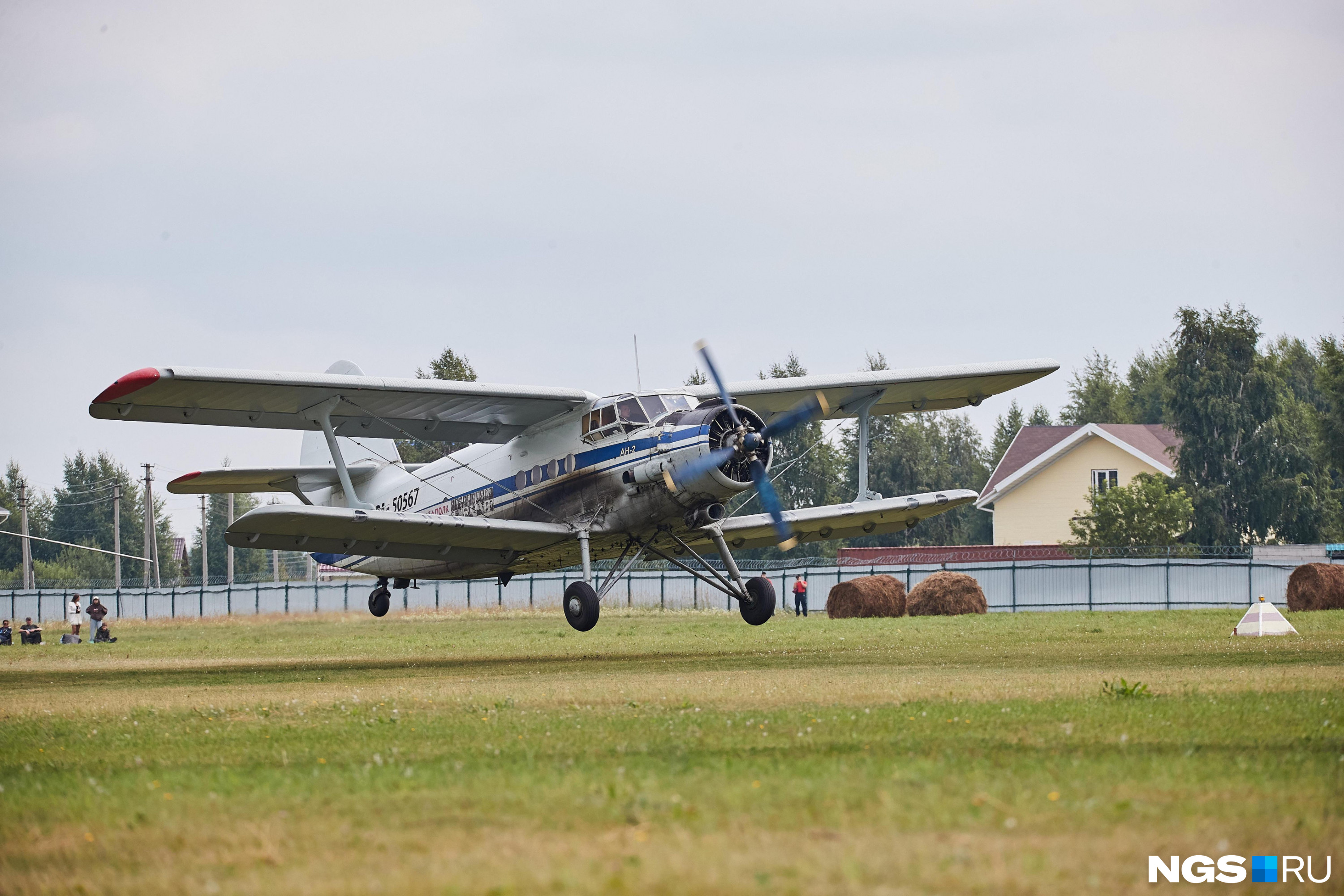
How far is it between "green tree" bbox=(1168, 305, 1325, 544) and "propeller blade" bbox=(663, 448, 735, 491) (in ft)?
190

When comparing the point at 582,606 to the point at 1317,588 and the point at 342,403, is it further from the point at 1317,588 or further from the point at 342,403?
the point at 1317,588

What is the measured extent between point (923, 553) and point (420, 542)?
44.7 m

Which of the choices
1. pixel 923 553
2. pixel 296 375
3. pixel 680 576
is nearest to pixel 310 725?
pixel 296 375

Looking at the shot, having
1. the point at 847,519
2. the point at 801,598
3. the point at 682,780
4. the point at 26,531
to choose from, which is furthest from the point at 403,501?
the point at 26,531

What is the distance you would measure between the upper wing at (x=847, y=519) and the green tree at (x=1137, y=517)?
4181 cm

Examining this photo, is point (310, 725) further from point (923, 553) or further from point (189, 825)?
point (923, 553)

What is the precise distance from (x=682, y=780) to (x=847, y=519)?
57.8 feet

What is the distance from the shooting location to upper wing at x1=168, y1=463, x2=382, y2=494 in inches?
949

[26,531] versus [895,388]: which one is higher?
[895,388]

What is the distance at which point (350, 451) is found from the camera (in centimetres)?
3045

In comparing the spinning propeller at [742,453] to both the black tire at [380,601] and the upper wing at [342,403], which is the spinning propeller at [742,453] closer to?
the upper wing at [342,403]

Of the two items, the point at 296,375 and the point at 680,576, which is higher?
the point at 296,375

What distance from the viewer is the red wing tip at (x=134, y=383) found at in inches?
768

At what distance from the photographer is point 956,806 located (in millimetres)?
6707
